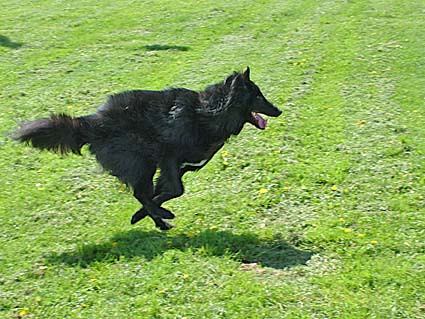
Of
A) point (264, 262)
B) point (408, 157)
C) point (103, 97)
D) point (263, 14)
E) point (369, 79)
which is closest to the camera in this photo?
point (264, 262)

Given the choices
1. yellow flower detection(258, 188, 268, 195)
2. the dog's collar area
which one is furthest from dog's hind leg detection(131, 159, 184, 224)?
yellow flower detection(258, 188, 268, 195)

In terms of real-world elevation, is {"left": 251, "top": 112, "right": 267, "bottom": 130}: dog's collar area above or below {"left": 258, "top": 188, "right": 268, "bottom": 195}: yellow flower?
above

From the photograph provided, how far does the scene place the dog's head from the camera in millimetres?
6371

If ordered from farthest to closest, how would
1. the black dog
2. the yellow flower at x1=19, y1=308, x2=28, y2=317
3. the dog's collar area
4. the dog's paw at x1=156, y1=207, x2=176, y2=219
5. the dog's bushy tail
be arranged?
1. the dog's collar area
2. the dog's paw at x1=156, y1=207, x2=176, y2=219
3. the black dog
4. the dog's bushy tail
5. the yellow flower at x1=19, y1=308, x2=28, y2=317

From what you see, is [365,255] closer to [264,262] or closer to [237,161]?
[264,262]

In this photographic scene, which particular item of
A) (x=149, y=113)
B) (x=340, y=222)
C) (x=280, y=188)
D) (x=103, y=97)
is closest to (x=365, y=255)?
(x=340, y=222)

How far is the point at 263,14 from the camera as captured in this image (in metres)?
16.7

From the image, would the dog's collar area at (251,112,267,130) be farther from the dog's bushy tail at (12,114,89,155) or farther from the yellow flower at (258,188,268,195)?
the dog's bushy tail at (12,114,89,155)

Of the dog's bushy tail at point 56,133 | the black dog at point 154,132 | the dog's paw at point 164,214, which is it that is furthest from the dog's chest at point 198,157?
the dog's bushy tail at point 56,133

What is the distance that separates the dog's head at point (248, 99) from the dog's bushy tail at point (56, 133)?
1.37 meters

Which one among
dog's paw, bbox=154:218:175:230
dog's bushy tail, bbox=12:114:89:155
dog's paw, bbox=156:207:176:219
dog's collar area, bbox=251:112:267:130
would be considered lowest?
dog's paw, bbox=154:218:175:230

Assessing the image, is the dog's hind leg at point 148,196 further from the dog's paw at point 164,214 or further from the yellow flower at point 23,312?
the yellow flower at point 23,312

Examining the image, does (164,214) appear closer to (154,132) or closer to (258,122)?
(154,132)

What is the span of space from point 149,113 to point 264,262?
65.6 inches
